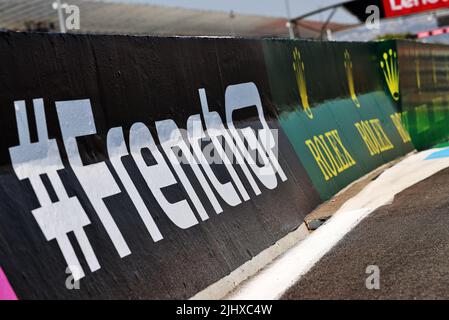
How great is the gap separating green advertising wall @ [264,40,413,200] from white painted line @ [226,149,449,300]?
1.73ft

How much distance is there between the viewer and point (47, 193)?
15.4ft

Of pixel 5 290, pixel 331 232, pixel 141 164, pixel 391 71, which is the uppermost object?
pixel 141 164

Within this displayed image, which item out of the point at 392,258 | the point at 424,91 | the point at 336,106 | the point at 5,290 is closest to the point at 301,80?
the point at 336,106

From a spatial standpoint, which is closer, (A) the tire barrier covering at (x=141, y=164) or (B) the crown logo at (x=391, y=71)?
(A) the tire barrier covering at (x=141, y=164)

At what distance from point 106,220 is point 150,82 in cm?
178

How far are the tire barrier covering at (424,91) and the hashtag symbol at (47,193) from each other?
11624mm

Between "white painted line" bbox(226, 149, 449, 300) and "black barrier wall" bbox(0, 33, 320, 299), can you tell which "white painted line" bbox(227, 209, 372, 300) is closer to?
"white painted line" bbox(226, 149, 449, 300)

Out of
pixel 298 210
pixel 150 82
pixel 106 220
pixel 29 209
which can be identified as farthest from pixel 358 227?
pixel 29 209

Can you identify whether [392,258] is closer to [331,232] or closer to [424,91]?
[331,232]

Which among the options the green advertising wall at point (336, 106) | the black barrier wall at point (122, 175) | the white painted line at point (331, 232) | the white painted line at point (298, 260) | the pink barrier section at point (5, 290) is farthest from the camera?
the green advertising wall at point (336, 106)

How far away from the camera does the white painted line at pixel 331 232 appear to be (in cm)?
555

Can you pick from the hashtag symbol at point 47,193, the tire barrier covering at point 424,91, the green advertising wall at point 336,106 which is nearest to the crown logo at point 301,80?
the green advertising wall at point 336,106

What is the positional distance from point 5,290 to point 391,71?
1256 centimetres

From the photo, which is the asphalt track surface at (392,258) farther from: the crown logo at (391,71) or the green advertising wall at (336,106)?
the crown logo at (391,71)
